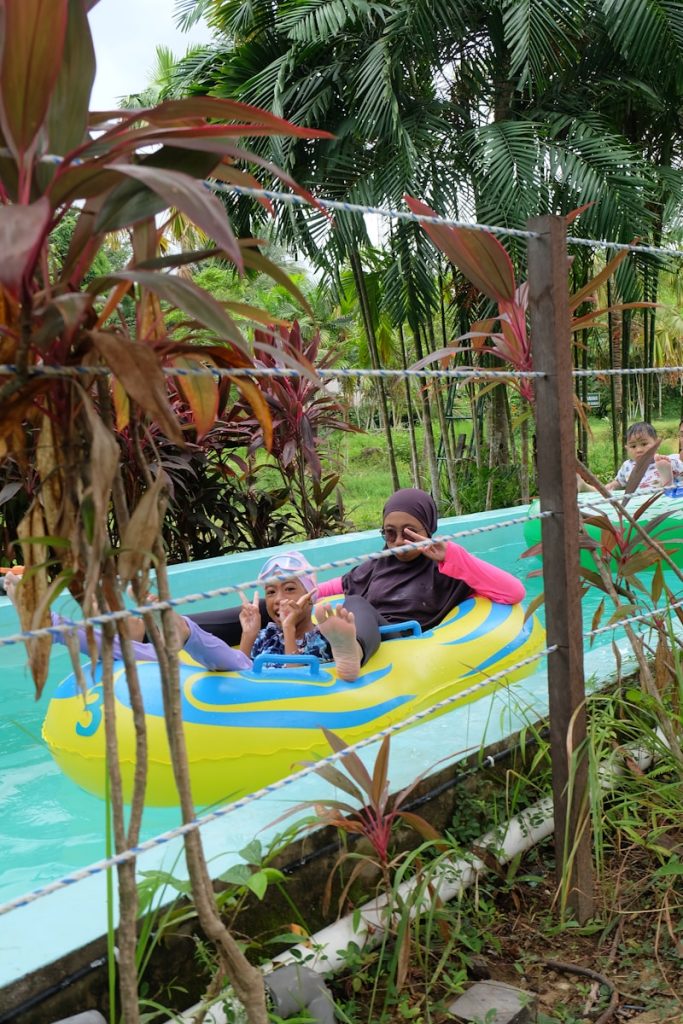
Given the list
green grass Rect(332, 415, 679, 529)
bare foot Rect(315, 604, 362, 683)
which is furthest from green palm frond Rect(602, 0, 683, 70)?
bare foot Rect(315, 604, 362, 683)

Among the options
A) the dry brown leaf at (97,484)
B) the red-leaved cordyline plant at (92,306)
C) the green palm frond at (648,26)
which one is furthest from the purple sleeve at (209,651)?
the green palm frond at (648,26)

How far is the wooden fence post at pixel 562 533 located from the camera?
2.03m

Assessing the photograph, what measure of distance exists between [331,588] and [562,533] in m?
2.41

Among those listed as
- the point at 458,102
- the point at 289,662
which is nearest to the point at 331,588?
the point at 289,662

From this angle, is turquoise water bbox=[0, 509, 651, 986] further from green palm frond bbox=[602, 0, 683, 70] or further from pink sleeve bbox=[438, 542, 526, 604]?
green palm frond bbox=[602, 0, 683, 70]

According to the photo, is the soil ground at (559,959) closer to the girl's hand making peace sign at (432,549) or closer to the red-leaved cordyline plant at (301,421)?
the girl's hand making peace sign at (432,549)

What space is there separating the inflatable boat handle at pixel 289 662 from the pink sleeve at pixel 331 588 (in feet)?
3.43

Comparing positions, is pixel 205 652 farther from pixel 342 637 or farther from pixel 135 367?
pixel 135 367

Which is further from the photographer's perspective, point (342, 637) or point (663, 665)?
point (342, 637)

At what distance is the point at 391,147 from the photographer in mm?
7824

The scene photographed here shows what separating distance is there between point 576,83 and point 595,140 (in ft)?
3.55

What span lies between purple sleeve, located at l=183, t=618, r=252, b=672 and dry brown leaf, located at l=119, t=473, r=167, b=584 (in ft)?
6.18

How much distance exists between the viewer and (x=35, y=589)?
3.95 feet

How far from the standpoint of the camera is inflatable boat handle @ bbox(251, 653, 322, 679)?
10.5 ft
